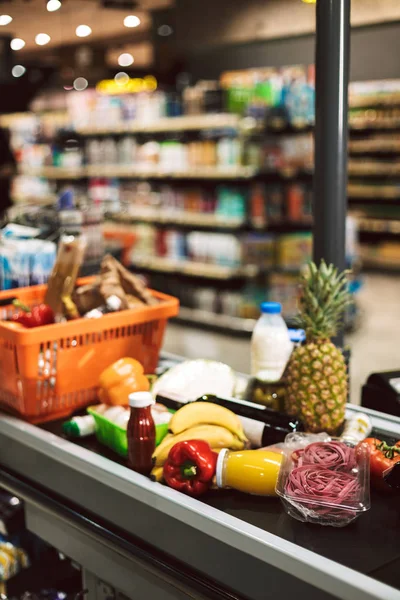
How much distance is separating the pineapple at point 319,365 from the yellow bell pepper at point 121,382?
0.45 metres

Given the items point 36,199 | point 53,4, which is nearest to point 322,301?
point 53,4

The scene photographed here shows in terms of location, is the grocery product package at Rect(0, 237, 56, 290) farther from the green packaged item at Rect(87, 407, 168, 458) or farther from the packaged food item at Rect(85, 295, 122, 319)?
the green packaged item at Rect(87, 407, 168, 458)

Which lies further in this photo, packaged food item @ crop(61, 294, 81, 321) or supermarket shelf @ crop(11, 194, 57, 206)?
supermarket shelf @ crop(11, 194, 57, 206)

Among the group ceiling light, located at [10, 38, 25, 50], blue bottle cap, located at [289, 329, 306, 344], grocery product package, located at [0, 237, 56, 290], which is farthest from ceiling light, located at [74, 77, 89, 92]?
blue bottle cap, located at [289, 329, 306, 344]

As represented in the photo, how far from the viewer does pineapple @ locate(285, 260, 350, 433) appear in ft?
6.54

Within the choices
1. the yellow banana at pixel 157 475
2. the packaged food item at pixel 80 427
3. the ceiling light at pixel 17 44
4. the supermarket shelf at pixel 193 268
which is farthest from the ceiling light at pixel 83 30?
the yellow banana at pixel 157 475

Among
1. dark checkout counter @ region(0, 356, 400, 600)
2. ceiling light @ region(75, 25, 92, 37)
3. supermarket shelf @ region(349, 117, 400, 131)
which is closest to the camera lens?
dark checkout counter @ region(0, 356, 400, 600)

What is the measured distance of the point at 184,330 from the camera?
7.87 metres

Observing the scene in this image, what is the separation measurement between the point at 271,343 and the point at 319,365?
30 centimetres

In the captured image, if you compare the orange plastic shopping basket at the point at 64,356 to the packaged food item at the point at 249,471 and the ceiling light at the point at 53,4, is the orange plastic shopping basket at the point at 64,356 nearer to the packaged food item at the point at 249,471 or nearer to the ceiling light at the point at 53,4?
the packaged food item at the point at 249,471

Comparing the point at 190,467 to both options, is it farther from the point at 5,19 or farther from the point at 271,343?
the point at 5,19

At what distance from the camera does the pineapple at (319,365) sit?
6.54 feet

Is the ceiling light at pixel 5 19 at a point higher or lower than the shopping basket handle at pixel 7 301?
higher

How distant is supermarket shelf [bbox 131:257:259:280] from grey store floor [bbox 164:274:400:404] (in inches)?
23.9
